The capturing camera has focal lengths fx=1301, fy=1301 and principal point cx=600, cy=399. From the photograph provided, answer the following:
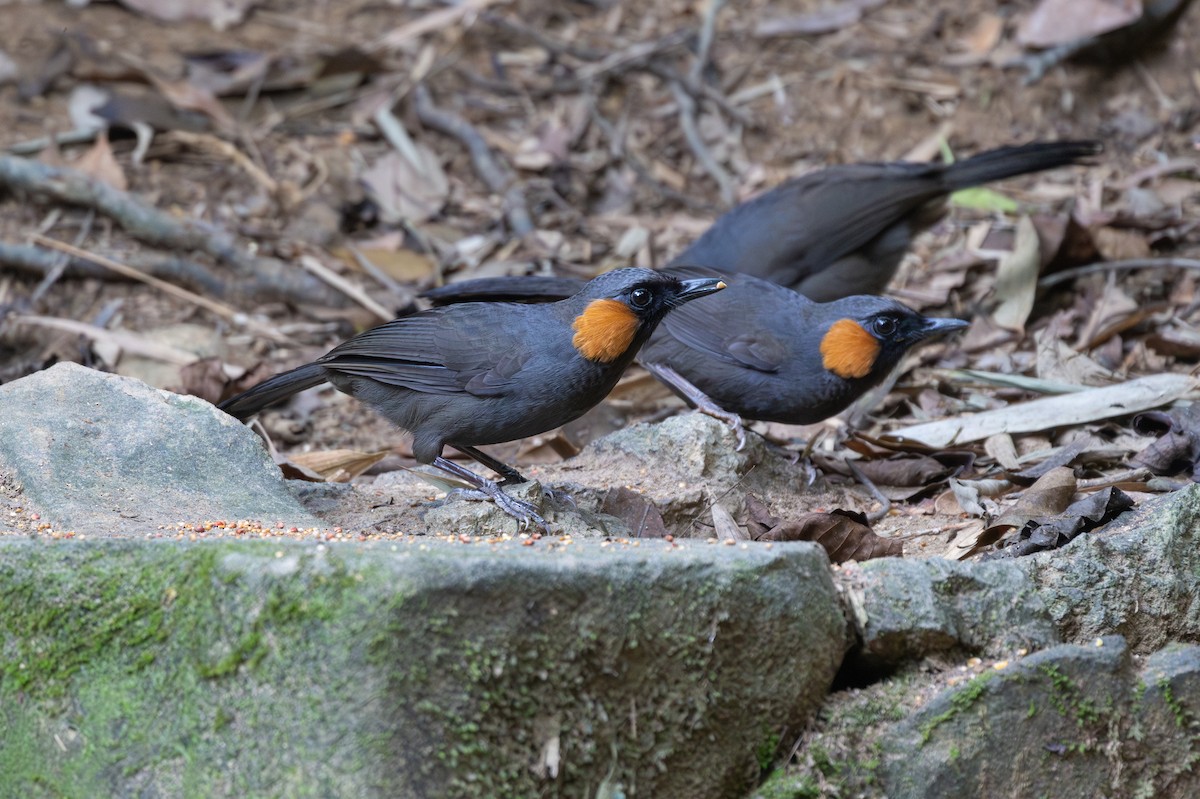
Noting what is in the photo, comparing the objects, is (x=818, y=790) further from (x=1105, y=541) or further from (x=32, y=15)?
(x=32, y=15)

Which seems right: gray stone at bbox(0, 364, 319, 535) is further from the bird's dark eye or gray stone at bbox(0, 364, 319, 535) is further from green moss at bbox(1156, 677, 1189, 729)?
the bird's dark eye

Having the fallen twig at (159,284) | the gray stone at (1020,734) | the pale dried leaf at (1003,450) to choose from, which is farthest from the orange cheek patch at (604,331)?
the fallen twig at (159,284)

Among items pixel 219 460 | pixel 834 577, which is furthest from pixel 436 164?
pixel 834 577

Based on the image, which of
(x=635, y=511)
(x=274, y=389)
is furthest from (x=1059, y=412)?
(x=274, y=389)

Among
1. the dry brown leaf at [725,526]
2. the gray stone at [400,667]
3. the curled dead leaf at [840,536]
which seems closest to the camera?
the gray stone at [400,667]

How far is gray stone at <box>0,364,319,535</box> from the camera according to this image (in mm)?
3992

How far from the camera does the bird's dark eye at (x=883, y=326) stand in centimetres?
580

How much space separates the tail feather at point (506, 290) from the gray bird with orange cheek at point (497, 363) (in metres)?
0.56

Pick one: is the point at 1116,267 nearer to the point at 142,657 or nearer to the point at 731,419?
the point at 731,419

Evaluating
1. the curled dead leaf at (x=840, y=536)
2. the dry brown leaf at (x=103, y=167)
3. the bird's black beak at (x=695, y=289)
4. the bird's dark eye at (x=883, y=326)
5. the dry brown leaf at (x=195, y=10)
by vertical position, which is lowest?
the dry brown leaf at (x=103, y=167)

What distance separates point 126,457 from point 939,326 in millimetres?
3481

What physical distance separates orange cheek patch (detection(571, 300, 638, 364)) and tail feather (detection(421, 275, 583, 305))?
1184 millimetres

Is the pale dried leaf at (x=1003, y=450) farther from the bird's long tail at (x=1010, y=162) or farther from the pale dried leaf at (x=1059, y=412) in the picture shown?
the bird's long tail at (x=1010, y=162)

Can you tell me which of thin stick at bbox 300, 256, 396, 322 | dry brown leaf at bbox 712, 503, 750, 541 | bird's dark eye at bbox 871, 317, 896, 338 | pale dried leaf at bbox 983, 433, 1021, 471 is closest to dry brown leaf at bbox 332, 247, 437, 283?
thin stick at bbox 300, 256, 396, 322
